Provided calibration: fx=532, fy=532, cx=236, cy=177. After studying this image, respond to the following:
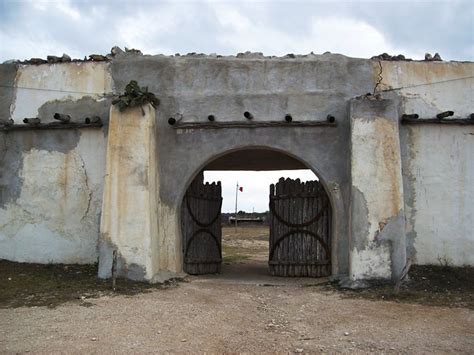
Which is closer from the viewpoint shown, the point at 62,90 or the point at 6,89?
the point at 62,90

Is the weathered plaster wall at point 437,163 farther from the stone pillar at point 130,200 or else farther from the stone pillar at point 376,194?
the stone pillar at point 130,200


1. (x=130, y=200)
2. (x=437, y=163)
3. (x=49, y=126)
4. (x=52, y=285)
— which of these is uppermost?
(x=49, y=126)

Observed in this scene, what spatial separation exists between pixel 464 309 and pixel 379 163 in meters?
2.82

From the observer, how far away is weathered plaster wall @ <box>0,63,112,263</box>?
32.2 ft

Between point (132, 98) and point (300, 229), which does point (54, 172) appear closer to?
point (132, 98)

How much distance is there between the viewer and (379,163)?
8883mm

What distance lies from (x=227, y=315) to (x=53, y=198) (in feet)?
16.0

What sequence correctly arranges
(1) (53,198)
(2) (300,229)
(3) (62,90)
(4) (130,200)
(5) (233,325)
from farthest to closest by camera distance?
(2) (300,229), (3) (62,90), (1) (53,198), (4) (130,200), (5) (233,325)

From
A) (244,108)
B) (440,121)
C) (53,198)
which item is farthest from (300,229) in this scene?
(53,198)

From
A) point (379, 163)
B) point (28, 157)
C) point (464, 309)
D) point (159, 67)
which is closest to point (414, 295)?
Result: point (464, 309)

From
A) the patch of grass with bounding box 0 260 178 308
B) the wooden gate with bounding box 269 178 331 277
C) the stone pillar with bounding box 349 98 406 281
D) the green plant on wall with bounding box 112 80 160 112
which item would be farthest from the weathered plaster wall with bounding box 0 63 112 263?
the stone pillar with bounding box 349 98 406 281

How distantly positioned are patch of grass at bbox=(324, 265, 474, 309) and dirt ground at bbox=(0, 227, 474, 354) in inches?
0.6

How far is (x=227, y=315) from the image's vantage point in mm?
6613

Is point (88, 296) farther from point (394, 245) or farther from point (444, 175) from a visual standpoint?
point (444, 175)
